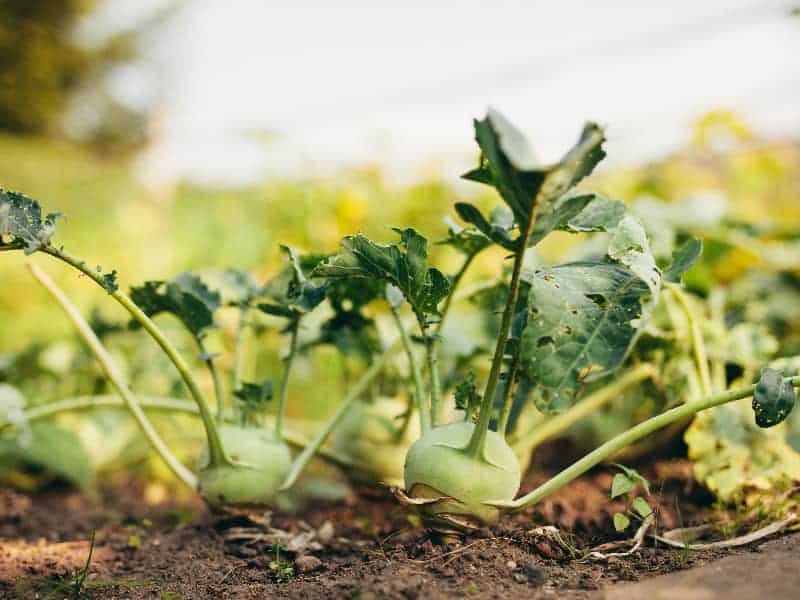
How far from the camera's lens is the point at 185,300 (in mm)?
1390

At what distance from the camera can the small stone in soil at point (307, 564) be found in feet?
4.03

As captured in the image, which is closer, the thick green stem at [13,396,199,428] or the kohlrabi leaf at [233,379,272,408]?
the kohlrabi leaf at [233,379,272,408]

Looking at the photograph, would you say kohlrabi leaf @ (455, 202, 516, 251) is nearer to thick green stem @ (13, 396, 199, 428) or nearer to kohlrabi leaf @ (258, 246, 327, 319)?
kohlrabi leaf @ (258, 246, 327, 319)

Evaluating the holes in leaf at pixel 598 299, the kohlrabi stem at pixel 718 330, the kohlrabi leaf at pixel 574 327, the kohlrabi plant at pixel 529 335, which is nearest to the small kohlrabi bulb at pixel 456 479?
the kohlrabi plant at pixel 529 335

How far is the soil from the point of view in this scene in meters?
1.02

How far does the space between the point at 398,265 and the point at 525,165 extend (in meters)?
0.36

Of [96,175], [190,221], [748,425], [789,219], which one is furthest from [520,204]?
[96,175]

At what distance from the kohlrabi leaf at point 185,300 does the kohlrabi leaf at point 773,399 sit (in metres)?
0.94

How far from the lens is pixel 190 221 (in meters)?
6.14

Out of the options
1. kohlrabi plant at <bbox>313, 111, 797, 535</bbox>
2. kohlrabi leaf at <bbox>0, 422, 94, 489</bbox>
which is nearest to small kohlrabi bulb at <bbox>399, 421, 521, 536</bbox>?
kohlrabi plant at <bbox>313, 111, 797, 535</bbox>

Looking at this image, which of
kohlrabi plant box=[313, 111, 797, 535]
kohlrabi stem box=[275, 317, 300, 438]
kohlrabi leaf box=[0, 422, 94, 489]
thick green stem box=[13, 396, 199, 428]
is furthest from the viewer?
kohlrabi leaf box=[0, 422, 94, 489]

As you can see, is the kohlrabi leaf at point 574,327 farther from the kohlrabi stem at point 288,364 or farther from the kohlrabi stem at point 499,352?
the kohlrabi stem at point 288,364

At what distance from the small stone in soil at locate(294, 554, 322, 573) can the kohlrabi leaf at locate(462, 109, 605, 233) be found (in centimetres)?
67

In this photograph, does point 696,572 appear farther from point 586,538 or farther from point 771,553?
point 586,538
